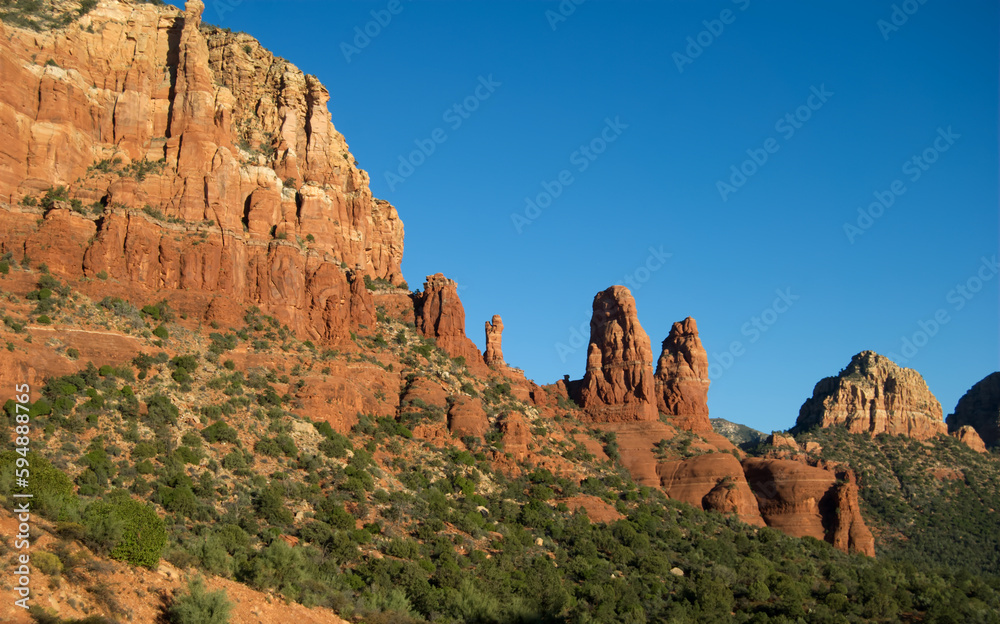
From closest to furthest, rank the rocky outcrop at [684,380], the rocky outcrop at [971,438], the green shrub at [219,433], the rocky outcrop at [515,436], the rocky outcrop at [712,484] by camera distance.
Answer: the green shrub at [219,433] → the rocky outcrop at [515,436] → the rocky outcrop at [712,484] → the rocky outcrop at [684,380] → the rocky outcrop at [971,438]

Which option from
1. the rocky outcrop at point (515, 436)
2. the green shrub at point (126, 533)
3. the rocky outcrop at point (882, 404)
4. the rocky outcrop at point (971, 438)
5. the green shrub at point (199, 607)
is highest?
the rocky outcrop at point (882, 404)

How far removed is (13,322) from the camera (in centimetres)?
5025

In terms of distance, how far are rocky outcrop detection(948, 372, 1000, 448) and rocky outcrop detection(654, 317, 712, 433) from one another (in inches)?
2026

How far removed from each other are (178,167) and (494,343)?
126ft

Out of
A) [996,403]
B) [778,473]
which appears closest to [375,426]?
[778,473]

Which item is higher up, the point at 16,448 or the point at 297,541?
the point at 16,448

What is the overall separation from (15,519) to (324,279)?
42402 mm

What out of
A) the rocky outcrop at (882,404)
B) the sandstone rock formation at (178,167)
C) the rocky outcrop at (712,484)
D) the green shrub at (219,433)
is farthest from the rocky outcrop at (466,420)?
the rocky outcrop at (882,404)

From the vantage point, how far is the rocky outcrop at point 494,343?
9256 cm

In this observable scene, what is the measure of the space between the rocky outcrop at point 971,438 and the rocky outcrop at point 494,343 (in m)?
65.9

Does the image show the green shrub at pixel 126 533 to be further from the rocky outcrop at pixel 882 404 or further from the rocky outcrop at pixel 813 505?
the rocky outcrop at pixel 882 404

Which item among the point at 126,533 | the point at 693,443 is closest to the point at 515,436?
the point at 693,443

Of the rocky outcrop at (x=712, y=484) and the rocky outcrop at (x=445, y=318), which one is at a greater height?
the rocky outcrop at (x=445, y=318)

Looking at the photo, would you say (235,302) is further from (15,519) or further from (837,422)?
(837,422)
